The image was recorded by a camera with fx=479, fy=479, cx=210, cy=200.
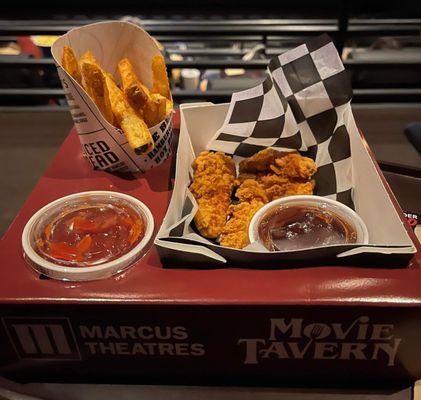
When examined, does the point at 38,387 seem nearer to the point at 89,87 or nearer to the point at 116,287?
the point at 116,287

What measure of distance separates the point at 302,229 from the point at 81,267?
1.63ft

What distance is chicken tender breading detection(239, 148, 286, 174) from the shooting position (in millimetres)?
1354

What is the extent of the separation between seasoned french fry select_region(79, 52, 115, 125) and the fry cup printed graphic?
4 cm

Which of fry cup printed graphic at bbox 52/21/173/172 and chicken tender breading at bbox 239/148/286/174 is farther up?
fry cup printed graphic at bbox 52/21/173/172

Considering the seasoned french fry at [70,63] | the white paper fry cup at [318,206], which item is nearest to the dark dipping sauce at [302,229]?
the white paper fry cup at [318,206]

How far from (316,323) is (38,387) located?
1.97 ft

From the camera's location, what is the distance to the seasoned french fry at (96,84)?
1194 mm

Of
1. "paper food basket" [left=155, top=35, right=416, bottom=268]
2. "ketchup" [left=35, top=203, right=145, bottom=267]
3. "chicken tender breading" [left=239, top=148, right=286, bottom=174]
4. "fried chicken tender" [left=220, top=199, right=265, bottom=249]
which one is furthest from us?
"chicken tender breading" [left=239, top=148, right=286, bottom=174]

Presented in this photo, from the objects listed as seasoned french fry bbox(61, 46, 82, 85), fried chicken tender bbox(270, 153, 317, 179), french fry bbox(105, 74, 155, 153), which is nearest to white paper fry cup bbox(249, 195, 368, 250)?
fried chicken tender bbox(270, 153, 317, 179)

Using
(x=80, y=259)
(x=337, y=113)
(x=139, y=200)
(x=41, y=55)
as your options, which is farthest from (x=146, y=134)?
(x=41, y=55)

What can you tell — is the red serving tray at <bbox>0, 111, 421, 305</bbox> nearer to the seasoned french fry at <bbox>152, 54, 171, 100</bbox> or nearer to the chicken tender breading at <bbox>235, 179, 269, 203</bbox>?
the chicken tender breading at <bbox>235, 179, 269, 203</bbox>

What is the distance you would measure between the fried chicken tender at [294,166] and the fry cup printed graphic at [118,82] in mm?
318

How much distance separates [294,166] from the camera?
1.30m

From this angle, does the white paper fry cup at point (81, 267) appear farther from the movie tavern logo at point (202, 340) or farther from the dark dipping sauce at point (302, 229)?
the dark dipping sauce at point (302, 229)
